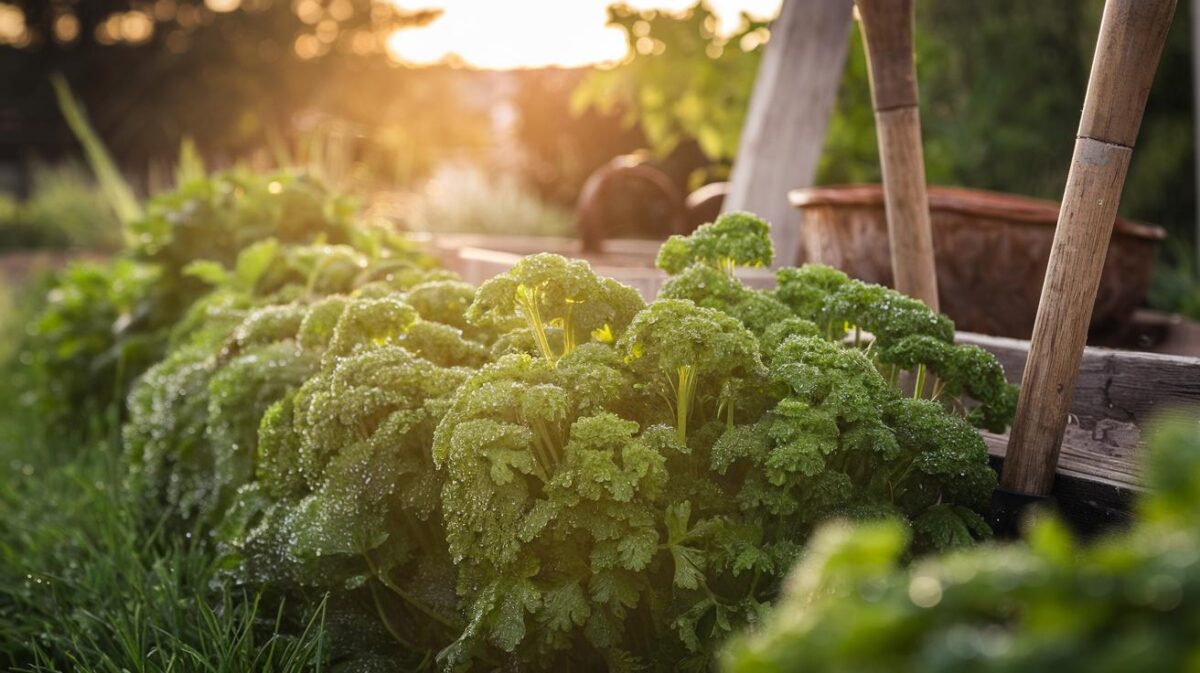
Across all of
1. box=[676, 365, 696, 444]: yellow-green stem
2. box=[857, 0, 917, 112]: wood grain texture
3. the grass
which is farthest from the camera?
box=[857, 0, 917, 112]: wood grain texture

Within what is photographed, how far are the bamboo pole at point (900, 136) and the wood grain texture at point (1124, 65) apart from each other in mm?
571

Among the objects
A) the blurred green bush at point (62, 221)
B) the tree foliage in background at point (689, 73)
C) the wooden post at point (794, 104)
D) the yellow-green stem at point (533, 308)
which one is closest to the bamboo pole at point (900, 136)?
the yellow-green stem at point (533, 308)

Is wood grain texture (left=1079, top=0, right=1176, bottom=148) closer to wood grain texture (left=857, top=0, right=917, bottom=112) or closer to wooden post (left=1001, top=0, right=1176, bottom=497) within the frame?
wooden post (left=1001, top=0, right=1176, bottom=497)

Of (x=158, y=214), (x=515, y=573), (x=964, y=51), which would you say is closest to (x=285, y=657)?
(x=515, y=573)

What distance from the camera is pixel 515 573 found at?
5.43ft

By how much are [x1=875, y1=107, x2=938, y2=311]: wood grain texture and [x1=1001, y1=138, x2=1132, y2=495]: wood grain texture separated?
0.57 metres

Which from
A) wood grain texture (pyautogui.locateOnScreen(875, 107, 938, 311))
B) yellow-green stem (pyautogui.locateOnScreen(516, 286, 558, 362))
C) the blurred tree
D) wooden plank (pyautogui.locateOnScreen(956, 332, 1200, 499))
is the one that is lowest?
wooden plank (pyautogui.locateOnScreen(956, 332, 1200, 499))

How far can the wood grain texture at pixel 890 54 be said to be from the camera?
221cm

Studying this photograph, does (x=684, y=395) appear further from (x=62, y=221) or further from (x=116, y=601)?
(x=62, y=221)

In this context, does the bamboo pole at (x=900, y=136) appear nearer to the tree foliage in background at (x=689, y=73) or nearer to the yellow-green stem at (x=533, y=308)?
the yellow-green stem at (x=533, y=308)

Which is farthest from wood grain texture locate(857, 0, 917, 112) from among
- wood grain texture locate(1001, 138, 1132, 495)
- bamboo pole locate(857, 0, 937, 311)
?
wood grain texture locate(1001, 138, 1132, 495)

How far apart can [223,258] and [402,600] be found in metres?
3.15

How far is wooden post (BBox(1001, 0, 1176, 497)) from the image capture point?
5.43ft

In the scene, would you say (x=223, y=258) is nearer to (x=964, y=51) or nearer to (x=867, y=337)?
(x=867, y=337)
